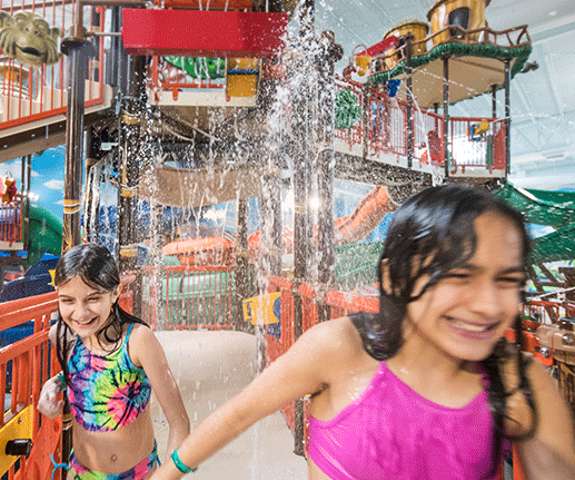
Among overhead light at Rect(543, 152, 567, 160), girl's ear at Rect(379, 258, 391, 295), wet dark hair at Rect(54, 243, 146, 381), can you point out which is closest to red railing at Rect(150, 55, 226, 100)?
wet dark hair at Rect(54, 243, 146, 381)

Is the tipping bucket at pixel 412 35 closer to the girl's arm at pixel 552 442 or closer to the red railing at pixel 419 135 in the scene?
the red railing at pixel 419 135

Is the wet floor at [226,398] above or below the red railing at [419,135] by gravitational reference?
below

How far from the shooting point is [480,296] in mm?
716

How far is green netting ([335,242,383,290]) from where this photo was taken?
439 inches

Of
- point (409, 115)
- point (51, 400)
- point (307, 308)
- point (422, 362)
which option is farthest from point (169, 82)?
point (422, 362)

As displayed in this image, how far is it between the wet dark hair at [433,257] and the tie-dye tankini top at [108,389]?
40.3 inches

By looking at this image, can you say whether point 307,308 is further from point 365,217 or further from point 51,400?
point 365,217

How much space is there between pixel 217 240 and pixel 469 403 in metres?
12.1

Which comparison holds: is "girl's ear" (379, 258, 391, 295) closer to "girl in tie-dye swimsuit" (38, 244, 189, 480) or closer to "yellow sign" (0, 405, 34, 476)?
"girl in tie-dye swimsuit" (38, 244, 189, 480)

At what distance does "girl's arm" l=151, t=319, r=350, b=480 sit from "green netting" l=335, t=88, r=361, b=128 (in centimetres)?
630

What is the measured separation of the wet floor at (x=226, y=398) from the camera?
2936 millimetres

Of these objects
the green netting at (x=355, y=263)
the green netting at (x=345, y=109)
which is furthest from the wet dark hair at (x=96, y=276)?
the green netting at (x=355, y=263)

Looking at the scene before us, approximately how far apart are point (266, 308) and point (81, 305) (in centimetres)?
278

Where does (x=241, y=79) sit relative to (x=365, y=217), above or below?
above
